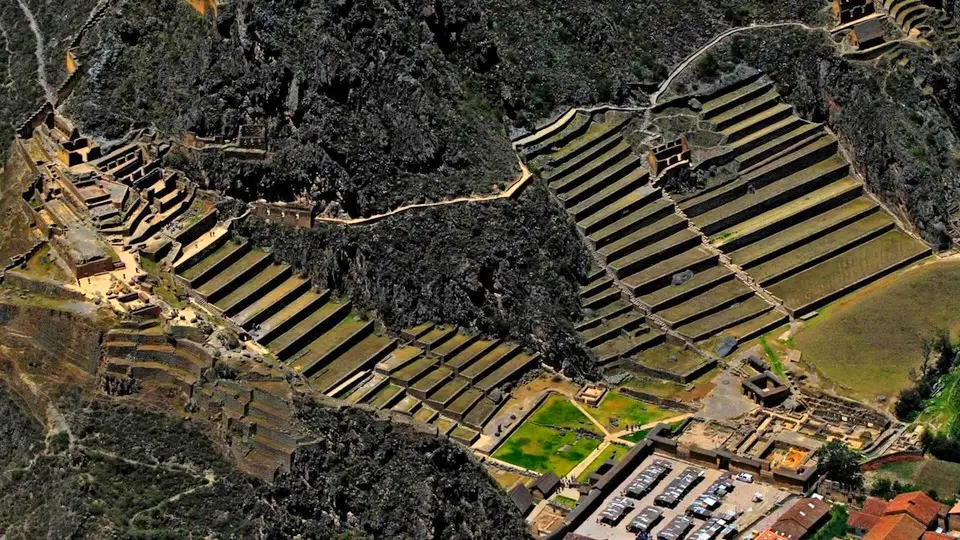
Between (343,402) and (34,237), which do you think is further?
(34,237)

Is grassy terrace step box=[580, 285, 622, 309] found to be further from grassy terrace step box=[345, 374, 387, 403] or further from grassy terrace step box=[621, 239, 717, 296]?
grassy terrace step box=[345, 374, 387, 403]

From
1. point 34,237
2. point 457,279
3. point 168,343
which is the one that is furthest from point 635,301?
point 34,237

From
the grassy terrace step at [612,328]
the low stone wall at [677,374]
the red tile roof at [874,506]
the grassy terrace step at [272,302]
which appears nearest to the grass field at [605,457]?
the low stone wall at [677,374]

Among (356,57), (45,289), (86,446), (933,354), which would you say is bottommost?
(933,354)

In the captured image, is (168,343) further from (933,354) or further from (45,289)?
(933,354)

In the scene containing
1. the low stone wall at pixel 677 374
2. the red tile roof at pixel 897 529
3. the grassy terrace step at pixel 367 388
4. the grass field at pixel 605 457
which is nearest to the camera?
the red tile roof at pixel 897 529

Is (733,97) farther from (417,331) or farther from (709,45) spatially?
(417,331)

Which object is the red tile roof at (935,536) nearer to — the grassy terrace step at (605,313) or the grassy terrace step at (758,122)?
the grassy terrace step at (605,313)
